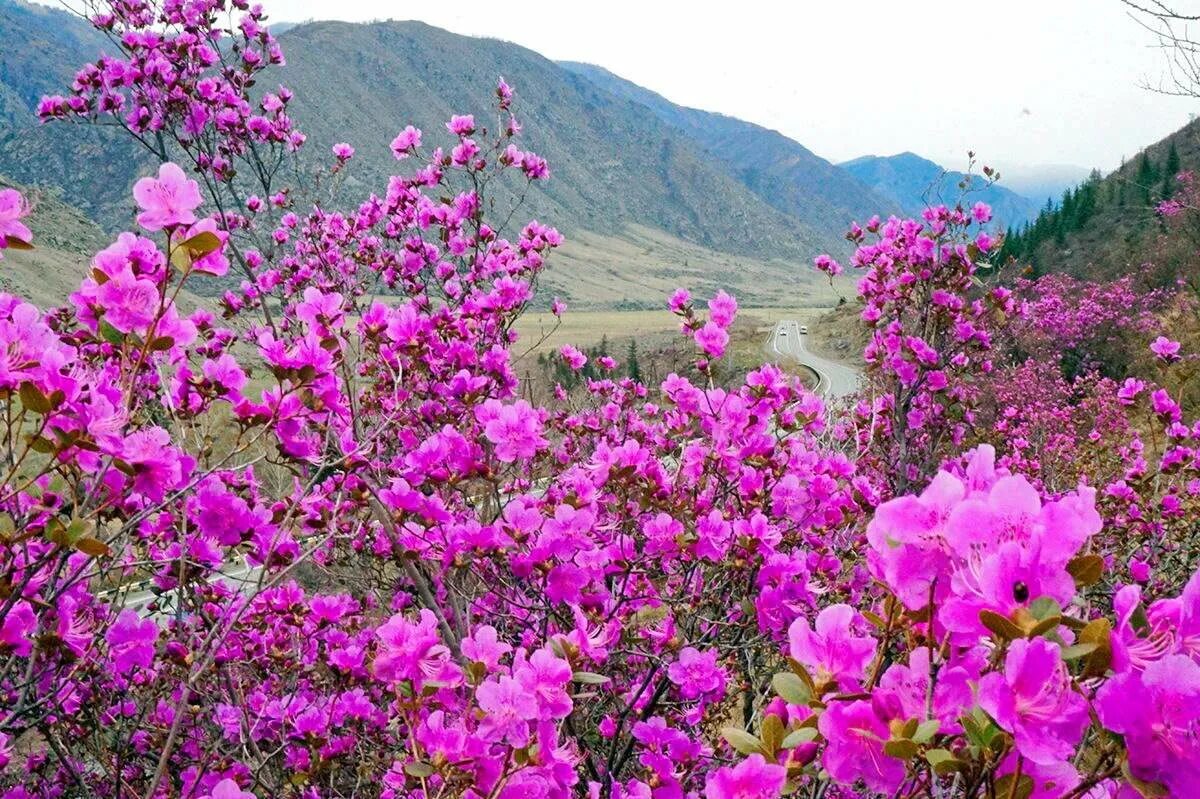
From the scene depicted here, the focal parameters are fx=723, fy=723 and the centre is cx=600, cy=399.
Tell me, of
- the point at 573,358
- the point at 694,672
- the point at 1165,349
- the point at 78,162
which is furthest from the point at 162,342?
the point at 78,162

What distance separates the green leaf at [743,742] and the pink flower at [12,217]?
5.84 ft

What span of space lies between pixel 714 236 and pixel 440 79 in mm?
86316

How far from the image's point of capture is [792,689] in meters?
1.11

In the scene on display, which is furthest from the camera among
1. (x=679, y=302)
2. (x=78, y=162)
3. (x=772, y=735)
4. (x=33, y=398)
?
(x=78, y=162)

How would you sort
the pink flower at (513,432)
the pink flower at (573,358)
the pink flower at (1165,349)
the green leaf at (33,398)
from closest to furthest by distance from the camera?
the green leaf at (33,398) < the pink flower at (513,432) < the pink flower at (1165,349) < the pink flower at (573,358)

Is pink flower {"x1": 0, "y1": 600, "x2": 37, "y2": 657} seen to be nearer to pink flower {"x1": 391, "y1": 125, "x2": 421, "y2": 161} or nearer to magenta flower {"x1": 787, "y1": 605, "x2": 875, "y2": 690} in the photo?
magenta flower {"x1": 787, "y1": 605, "x2": 875, "y2": 690}

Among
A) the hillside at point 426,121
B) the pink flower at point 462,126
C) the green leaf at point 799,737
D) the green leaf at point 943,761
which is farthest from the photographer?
the hillside at point 426,121

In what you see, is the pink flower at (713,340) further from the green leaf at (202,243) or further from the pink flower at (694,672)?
the green leaf at (202,243)

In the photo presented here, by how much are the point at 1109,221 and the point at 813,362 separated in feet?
61.3

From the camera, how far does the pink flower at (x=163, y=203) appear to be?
1652 mm

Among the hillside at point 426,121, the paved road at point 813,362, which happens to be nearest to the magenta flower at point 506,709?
the paved road at point 813,362

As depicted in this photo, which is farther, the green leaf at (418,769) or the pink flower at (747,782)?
the green leaf at (418,769)

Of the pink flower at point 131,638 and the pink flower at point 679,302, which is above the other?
the pink flower at point 679,302

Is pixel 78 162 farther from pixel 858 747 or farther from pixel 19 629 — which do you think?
pixel 858 747
